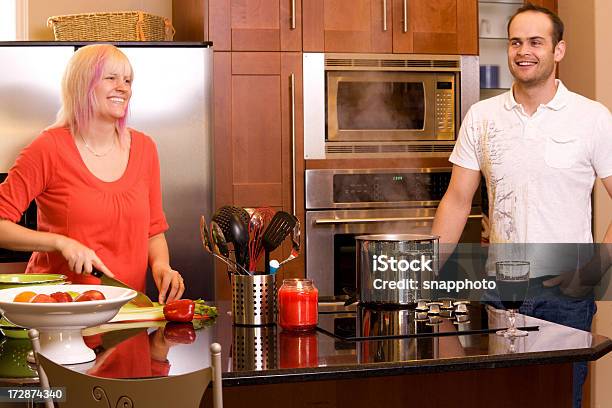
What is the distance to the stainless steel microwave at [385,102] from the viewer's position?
3754 millimetres

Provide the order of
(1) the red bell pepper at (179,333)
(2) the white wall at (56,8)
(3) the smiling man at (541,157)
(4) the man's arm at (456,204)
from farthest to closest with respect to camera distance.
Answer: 1. (2) the white wall at (56,8)
2. (4) the man's arm at (456,204)
3. (3) the smiling man at (541,157)
4. (1) the red bell pepper at (179,333)

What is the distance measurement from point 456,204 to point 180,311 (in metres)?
1.32

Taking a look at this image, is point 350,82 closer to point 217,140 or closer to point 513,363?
point 217,140

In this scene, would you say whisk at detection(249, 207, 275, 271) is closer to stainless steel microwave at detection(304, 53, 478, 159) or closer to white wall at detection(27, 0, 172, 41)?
stainless steel microwave at detection(304, 53, 478, 159)

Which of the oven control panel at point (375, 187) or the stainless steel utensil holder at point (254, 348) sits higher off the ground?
the oven control panel at point (375, 187)

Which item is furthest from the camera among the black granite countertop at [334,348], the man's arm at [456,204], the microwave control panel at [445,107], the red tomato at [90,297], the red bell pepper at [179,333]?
the microwave control panel at [445,107]

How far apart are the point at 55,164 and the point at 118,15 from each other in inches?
48.8

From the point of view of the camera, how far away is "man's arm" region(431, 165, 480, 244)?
3.08 m

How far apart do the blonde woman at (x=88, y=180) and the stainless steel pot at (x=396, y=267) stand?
585 mm

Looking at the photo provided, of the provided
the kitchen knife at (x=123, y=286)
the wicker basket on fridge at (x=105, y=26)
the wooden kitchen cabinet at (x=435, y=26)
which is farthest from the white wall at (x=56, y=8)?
the kitchen knife at (x=123, y=286)

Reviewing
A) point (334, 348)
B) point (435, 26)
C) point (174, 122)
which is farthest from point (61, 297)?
point (435, 26)

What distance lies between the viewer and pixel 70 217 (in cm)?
251

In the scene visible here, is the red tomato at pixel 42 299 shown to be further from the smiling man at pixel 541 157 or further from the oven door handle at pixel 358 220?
the oven door handle at pixel 358 220

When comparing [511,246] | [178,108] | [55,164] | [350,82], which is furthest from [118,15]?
[511,246]
